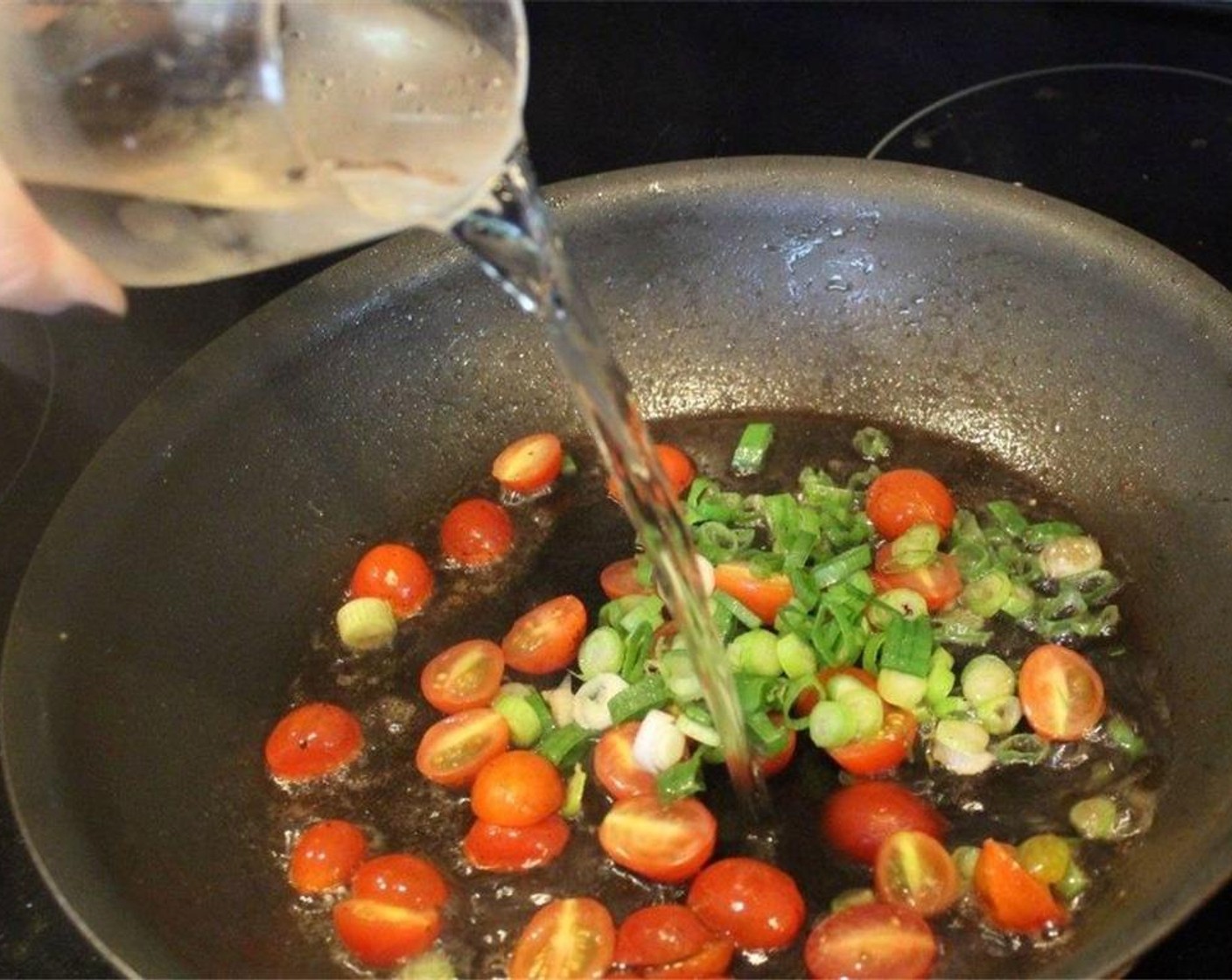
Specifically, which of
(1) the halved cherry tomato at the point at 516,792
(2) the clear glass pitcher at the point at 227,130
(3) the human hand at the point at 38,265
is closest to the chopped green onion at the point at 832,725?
(1) the halved cherry tomato at the point at 516,792

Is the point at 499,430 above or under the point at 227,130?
under

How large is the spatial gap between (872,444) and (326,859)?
72 cm

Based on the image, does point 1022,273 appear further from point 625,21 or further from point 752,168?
point 625,21

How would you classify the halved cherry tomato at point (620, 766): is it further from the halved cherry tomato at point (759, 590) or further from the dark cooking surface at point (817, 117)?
the dark cooking surface at point (817, 117)

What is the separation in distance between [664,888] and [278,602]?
1.68 feet

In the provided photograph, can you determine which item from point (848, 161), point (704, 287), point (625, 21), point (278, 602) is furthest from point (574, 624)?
point (625, 21)

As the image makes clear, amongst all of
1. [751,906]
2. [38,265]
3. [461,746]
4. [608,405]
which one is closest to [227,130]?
[38,265]

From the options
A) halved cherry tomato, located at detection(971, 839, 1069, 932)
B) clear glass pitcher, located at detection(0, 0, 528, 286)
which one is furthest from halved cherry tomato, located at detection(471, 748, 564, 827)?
clear glass pitcher, located at detection(0, 0, 528, 286)

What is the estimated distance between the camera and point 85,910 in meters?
1.03

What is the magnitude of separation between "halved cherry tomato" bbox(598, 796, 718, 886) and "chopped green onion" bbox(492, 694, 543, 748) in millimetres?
134

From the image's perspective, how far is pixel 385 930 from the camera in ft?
3.85

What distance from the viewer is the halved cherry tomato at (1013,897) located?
3.67 ft

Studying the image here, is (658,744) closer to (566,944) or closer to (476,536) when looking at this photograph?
(566,944)

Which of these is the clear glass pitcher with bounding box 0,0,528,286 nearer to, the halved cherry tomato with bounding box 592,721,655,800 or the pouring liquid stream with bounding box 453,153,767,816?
the pouring liquid stream with bounding box 453,153,767,816
